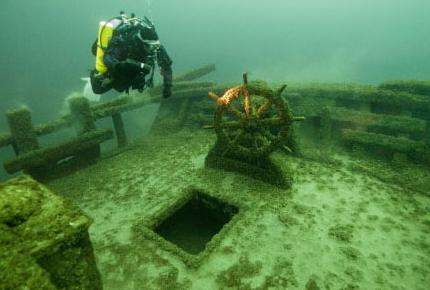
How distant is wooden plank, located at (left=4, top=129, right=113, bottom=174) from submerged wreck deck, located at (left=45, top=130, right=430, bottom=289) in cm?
44

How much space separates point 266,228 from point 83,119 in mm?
4200

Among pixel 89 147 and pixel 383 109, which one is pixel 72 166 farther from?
pixel 383 109

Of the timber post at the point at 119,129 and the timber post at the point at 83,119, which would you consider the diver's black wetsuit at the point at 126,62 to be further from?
the timber post at the point at 119,129

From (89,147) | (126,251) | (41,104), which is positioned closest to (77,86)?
(41,104)

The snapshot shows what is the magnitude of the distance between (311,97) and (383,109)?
1577 millimetres

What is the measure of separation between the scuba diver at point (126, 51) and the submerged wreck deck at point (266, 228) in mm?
1727

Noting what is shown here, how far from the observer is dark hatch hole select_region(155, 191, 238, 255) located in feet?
16.1

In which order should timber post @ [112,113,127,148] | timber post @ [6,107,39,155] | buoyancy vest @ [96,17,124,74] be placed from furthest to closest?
1. timber post @ [112,113,127,148]
2. timber post @ [6,107,39,155]
3. buoyancy vest @ [96,17,124,74]

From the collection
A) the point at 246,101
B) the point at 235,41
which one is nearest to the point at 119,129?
the point at 246,101

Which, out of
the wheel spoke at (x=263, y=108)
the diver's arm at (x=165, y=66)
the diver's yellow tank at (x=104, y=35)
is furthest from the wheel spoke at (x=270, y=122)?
the diver's yellow tank at (x=104, y=35)

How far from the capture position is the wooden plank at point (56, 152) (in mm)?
5354

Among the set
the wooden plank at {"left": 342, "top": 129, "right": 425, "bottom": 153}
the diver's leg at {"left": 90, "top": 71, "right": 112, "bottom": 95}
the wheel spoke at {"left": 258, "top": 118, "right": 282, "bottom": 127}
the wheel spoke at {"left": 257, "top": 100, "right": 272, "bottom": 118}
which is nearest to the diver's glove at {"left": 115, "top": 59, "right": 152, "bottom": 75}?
the diver's leg at {"left": 90, "top": 71, "right": 112, "bottom": 95}

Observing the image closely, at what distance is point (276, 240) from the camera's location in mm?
3910

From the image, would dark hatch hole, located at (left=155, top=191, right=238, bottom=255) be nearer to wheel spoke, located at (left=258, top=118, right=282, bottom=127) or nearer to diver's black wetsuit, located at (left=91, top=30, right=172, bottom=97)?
wheel spoke, located at (left=258, top=118, right=282, bottom=127)
